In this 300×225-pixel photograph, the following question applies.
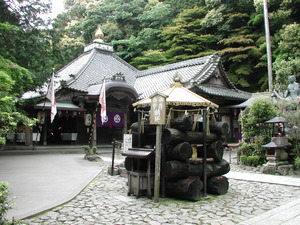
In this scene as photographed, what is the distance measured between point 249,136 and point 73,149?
11.1 m

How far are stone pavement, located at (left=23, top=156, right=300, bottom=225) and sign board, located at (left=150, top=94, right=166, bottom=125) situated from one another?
6.68 ft

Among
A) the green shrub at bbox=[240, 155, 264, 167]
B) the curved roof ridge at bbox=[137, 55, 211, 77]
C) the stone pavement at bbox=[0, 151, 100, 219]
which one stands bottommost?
the stone pavement at bbox=[0, 151, 100, 219]

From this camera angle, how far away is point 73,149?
714 inches

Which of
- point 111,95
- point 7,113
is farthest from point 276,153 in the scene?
point 111,95

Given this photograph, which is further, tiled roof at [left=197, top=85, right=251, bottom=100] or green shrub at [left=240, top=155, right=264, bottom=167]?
tiled roof at [left=197, top=85, right=251, bottom=100]

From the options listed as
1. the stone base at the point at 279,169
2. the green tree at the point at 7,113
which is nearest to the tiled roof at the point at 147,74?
the stone base at the point at 279,169

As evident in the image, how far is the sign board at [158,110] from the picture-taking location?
677 cm

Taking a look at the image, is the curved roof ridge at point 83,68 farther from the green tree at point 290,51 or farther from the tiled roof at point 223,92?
the green tree at point 290,51

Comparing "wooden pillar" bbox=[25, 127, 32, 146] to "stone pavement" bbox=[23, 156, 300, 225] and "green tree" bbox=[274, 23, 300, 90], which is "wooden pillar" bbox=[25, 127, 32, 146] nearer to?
"stone pavement" bbox=[23, 156, 300, 225]

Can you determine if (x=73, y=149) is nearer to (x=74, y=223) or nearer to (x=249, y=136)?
(x=249, y=136)

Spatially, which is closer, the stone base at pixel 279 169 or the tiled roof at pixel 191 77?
the stone base at pixel 279 169

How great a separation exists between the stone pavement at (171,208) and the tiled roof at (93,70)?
12720 millimetres

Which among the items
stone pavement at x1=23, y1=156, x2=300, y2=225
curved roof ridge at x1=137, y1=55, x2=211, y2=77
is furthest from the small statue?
curved roof ridge at x1=137, y1=55, x2=211, y2=77

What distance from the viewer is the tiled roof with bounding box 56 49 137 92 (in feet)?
66.6
